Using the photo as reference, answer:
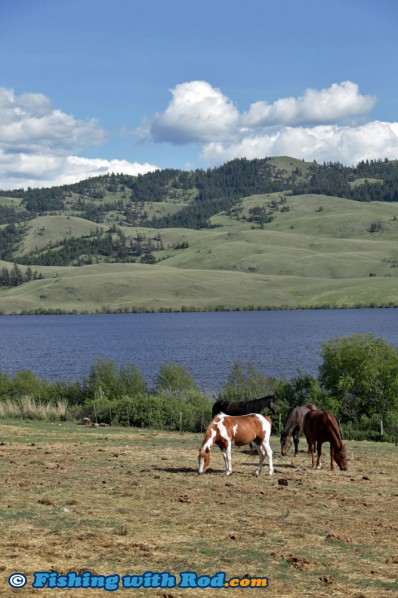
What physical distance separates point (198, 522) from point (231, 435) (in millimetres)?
5474

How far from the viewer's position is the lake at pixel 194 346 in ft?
230

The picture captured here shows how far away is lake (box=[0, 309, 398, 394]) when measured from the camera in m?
70.1

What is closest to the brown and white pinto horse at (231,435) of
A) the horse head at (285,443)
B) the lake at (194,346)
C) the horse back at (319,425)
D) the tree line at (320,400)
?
the horse back at (319,425)

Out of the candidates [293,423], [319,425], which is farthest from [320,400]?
[319,425]

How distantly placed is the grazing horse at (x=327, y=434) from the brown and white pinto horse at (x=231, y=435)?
85.7 inches

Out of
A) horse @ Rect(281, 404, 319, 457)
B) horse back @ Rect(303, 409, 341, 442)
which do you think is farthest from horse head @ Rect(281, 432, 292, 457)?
horse back @ Rect(303, 409, 341, 442)

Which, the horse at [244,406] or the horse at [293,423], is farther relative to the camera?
the horse at [244,406]

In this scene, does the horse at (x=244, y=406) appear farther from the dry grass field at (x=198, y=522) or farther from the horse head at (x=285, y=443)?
the dry grass field at (x=198, y=522)

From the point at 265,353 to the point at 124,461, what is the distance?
63.3 m

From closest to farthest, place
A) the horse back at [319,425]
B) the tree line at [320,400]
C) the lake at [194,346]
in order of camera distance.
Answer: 1. the horse back at [319,425]
2. the tree line at [320,400]
3. the lake at [194,346]

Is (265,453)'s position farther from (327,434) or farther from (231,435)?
(327,434)

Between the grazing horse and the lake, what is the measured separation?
20.1 m

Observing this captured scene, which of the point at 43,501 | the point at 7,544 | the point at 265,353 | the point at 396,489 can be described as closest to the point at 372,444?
the point at 396,489

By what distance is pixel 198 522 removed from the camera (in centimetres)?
1378
